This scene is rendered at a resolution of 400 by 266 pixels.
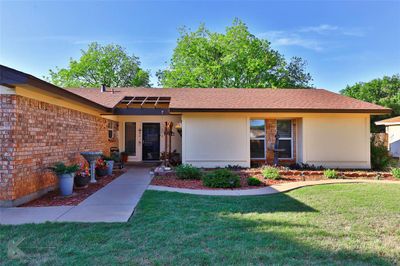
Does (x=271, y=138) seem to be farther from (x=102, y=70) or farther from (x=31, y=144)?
(x=102, y=70)

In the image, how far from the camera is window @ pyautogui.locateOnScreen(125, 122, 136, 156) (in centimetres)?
1436

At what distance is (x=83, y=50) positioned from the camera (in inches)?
1291

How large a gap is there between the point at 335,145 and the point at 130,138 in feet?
32.9

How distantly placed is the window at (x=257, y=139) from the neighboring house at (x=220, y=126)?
1.8 inches

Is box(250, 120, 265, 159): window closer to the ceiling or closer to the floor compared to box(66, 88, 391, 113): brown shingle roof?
closer to the floor

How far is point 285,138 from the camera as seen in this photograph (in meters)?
12.7

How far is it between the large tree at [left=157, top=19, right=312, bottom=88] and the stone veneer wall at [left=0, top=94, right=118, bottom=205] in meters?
19.2

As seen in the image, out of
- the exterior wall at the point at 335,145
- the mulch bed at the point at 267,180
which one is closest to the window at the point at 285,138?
the exterior wall at the point at 335,145

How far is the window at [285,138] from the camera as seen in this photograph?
12.7 meters

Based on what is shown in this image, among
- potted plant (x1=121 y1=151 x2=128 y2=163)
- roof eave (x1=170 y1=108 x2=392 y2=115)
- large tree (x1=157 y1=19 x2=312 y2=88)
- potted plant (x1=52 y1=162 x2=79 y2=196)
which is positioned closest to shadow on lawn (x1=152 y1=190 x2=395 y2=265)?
potted plant (x1=52 y1=162 x2=79 y2=196)

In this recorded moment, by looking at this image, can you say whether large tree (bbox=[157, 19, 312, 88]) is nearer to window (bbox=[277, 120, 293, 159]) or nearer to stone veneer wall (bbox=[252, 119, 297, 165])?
window (bbox=[277, 120, 293, 159])

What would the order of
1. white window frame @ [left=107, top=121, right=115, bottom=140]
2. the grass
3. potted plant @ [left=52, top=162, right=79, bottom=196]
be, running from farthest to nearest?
1. white window frame @ [left=107, top=121, right=115, bottom=140]
2. potted plant @ [left=52, top=162, right=79, bottom=196]
3. the grass

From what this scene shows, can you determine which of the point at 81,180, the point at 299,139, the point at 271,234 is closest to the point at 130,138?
the point at 81,180

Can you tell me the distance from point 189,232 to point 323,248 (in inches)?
75.0
